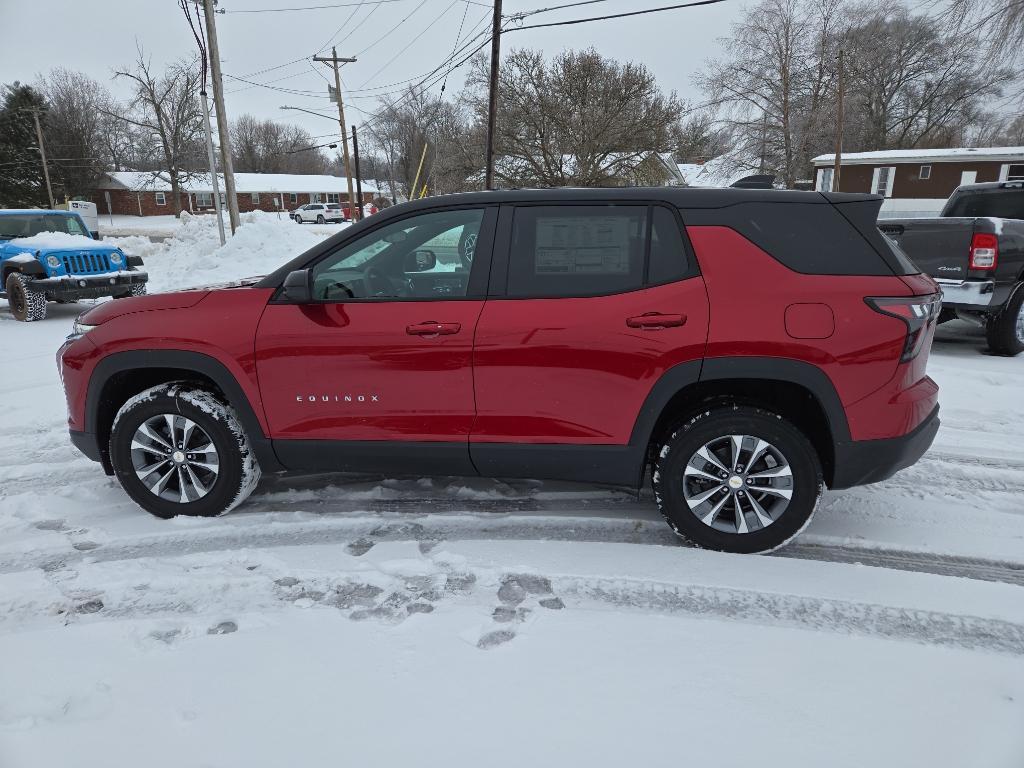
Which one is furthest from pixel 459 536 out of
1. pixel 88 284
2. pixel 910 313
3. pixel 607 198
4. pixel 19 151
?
pixel 19 151

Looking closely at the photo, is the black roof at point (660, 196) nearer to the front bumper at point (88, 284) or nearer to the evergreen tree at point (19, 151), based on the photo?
the front bumper at point (88, 284)

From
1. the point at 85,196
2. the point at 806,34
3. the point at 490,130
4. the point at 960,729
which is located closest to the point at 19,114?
the point at 85,196

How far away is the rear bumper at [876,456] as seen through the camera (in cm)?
280

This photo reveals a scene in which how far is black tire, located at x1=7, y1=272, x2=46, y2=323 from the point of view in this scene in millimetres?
10000

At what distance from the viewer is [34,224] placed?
11.4m

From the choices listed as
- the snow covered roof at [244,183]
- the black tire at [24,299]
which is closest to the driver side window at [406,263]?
the black tire at [24,299]

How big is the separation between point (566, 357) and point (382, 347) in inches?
35.8

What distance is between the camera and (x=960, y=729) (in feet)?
6.45

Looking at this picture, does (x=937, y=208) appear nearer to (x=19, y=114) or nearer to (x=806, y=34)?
(x=806, y=34)

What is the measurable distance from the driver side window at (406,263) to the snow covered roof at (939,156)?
34176 millimetres

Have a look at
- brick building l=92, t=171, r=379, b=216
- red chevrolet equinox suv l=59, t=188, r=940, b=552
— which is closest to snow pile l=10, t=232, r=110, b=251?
red chevrolet equinox suv l=59, t=188, r=940, b=552

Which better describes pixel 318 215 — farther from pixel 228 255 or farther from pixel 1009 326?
pixel 1009 326

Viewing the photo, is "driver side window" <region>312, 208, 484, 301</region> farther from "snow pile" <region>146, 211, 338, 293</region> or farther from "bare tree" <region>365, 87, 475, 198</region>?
"bare tree" <region>365, 87, 475, 198</region>

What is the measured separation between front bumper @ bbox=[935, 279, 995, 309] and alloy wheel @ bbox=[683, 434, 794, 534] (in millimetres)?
5115
